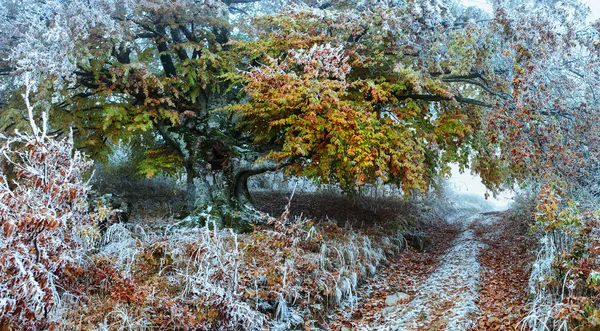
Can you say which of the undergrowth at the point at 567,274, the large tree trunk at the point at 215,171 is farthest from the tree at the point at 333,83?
the undergrowth at the point at 567,274

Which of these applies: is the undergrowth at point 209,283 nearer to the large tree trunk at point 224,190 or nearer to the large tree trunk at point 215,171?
the large tree trunk at point 224,190

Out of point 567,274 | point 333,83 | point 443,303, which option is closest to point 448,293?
point 443,303

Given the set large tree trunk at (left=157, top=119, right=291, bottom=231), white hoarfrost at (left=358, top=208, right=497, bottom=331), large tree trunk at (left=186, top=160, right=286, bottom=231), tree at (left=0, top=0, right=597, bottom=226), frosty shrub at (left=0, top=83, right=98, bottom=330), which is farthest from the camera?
large tree trunk at (left=157, top=119, right=291, bottom=231)

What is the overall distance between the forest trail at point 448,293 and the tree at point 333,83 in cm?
158

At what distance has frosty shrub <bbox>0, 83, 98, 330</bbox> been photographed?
10.9ft

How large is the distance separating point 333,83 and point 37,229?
416 centimetres

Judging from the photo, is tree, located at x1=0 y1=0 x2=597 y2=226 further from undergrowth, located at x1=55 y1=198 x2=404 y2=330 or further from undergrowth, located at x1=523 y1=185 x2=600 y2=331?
undergrowth, located at x1=55 y1=198 x2=404 y2=330

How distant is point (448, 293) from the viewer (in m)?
5.90

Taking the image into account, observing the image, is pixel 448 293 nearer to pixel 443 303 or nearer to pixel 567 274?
pixel 443 303

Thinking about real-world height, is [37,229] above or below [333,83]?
below

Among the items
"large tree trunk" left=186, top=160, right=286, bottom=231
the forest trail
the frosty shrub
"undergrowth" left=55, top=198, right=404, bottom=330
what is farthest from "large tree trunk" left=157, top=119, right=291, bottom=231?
the frosty shrub

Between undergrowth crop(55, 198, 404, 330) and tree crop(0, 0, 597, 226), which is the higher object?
tree crop(0, 0, 597, 226)

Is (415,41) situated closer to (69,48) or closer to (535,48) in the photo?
(535,48)

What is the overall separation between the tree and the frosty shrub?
2584 millimetres
